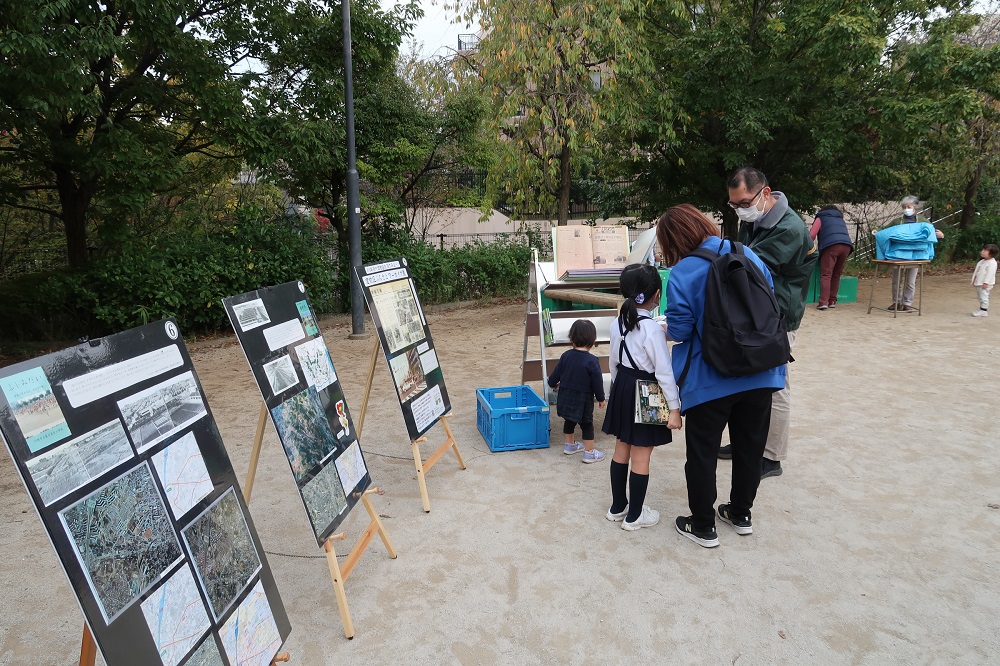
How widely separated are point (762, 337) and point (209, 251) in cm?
782

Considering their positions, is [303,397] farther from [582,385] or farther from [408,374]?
[582,385]

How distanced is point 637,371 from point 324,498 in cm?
166

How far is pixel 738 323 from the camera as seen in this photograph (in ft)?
9.78

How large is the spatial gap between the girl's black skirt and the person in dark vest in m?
7.70

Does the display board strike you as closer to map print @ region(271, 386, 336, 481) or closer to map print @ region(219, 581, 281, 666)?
map print @ region(271, 386, 336, 481)

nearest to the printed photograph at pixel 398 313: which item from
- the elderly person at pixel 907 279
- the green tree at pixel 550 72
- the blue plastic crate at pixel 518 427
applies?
the blue plastic crate at pixel 518 427

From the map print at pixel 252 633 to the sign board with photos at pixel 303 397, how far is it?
0.47 m

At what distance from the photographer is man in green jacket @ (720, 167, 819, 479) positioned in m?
3.63

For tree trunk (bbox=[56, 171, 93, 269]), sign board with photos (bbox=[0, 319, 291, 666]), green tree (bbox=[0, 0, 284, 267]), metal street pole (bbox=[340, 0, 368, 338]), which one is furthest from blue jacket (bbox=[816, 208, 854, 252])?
tree trunk (bbox=[56, 171, 93, 269])

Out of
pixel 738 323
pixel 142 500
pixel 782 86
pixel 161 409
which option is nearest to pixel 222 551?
pixel 142 500

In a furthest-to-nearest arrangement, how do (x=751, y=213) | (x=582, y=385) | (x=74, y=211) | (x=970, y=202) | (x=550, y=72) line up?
1. (x=970, y=202)
2. (x=550, y=72)
3. (x=74, y=211)
4. (x=582, y=385)
5. (x=751, y=213)

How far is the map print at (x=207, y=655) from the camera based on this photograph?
186 centimetres

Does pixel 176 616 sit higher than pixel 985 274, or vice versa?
pixel 176 616

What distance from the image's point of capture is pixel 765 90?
10.9 m
